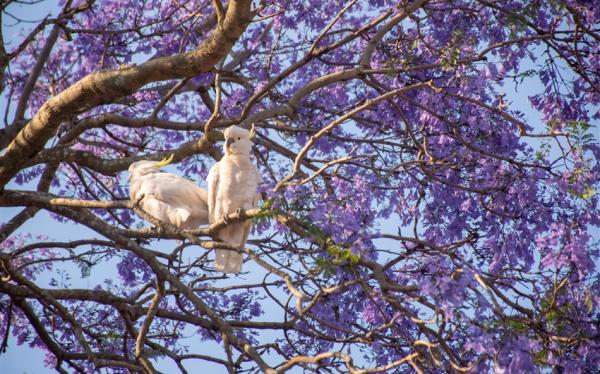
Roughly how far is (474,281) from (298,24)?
4955mm

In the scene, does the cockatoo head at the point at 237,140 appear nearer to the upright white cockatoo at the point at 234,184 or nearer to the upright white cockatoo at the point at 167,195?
the upright white cockatoo at the point at 234,184

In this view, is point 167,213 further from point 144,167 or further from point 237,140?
point 237,140

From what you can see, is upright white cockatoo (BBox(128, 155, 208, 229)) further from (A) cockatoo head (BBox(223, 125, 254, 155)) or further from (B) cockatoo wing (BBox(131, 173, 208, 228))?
(A) cockatoo head (BBox(223, 125, 254, 155))

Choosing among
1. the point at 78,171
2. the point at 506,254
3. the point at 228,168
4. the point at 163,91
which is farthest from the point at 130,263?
the point at 506,254

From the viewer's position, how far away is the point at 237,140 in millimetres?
5875

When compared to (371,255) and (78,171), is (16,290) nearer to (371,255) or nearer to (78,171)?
(78,171)

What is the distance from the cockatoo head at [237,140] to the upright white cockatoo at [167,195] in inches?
17.2

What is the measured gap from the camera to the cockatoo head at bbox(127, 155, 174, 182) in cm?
621

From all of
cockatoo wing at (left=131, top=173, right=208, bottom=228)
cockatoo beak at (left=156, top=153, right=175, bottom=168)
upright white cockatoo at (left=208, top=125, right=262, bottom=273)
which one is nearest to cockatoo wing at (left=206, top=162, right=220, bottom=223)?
upright white cockatoo at (left=208, top=125, right=262, bottom=273)

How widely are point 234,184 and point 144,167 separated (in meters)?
0.77

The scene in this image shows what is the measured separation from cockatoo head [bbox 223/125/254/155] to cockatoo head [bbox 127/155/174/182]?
2.00 ft


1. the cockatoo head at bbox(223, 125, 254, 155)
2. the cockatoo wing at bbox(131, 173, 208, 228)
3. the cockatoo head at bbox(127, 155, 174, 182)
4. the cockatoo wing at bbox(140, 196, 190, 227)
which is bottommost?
the cockatoo wing at bbox(140, 196, 190, 227)

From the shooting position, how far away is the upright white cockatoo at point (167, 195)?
19.3 ft

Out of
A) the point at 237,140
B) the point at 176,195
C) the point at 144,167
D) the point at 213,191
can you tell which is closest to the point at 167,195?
the point at 176,195
